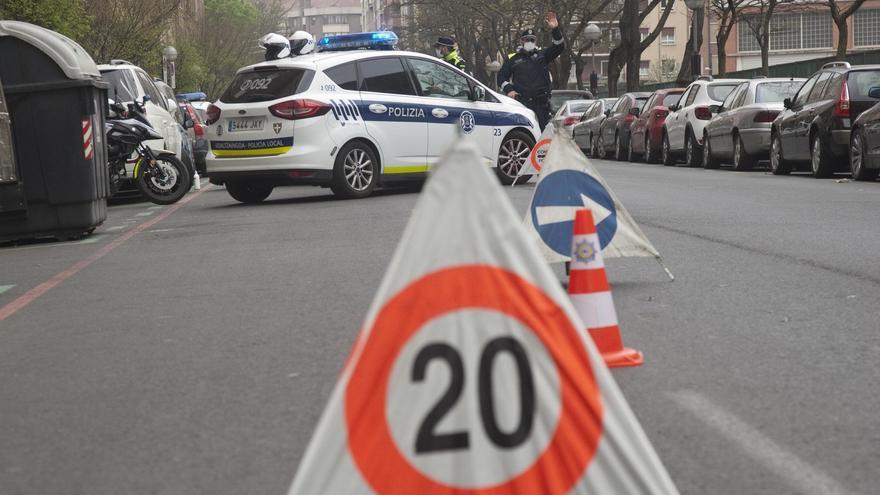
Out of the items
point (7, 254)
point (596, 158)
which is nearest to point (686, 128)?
point (596, 158)

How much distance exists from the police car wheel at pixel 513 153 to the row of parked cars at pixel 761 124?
0.92 m

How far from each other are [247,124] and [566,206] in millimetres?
9761

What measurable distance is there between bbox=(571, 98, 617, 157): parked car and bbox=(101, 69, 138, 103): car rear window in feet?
54.1

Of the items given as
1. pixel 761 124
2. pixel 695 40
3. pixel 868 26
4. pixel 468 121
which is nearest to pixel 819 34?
pixel 868 26

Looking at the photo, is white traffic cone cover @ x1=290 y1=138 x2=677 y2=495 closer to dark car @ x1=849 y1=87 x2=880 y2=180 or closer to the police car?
the police car

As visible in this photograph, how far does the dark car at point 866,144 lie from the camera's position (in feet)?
59.3

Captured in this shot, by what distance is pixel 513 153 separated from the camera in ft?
62.2

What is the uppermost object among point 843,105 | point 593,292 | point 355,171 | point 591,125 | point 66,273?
point 843,105

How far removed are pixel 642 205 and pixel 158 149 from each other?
819 cm

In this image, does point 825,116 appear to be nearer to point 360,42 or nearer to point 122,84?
point 360,42

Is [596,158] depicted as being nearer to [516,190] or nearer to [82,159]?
[516,190]

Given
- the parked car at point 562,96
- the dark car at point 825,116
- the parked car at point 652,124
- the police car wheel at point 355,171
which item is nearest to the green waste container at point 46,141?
the police car wheel at point 355,171

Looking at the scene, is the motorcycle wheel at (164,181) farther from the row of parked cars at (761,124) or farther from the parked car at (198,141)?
the parked car at (198,141)

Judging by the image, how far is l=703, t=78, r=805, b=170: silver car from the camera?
23.6 meters
